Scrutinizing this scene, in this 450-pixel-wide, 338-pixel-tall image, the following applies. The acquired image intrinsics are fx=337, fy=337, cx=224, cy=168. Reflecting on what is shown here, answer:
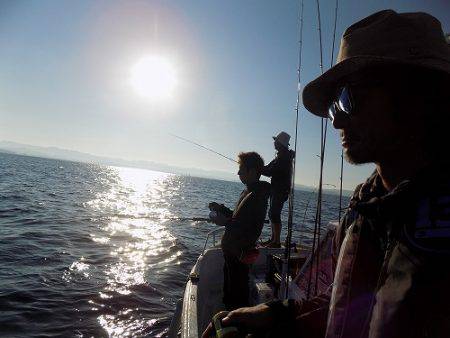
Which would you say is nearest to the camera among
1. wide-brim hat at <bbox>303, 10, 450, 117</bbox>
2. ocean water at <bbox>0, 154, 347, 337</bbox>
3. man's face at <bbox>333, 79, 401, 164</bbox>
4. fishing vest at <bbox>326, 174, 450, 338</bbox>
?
fishing vest at <bbox>326, 174, 450, 338</bbox>

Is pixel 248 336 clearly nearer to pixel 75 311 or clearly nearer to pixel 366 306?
pixel 366 306

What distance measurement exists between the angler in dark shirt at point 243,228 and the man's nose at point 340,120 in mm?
3237

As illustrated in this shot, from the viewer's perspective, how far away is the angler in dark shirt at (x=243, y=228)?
16.3 feet

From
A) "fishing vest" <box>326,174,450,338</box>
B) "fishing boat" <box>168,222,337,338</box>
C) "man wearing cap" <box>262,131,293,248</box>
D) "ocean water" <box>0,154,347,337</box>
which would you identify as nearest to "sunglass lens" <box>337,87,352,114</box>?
"fishing vest" <box>326,174,450,338</box>

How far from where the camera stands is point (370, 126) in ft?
5.41

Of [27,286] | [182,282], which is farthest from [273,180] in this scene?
[27,286]

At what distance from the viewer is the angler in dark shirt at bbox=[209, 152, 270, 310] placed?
4.98 meters

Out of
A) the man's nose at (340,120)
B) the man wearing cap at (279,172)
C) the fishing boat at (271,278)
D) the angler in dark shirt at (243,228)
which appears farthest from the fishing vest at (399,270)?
the man wearing cap at (279,172)

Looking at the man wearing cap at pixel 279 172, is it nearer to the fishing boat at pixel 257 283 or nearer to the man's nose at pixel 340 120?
the fishing boat at pixel 257 283

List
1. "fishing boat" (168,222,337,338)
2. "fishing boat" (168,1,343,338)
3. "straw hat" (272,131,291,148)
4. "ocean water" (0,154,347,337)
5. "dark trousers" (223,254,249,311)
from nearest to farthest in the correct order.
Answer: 1. "fishing boat" (168,1,343,338)
2. "fishing boat" (168,222,337,338)
3. "dark trousers" (223,254,249,311)
4. "ocean water" (0,154,347,337)
5. "straw hat" (272,131,291,148)

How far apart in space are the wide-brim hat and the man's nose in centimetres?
18

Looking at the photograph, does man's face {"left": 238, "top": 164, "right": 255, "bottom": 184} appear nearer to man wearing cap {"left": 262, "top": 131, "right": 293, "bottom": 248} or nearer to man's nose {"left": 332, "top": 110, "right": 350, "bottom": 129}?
man wearing cap {"left": 262, "top": 131, "right": 293, "bottom": 248}

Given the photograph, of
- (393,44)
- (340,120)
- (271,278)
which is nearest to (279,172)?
(271,278)

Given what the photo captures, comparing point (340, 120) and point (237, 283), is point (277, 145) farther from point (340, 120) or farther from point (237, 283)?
point (340, 120)
